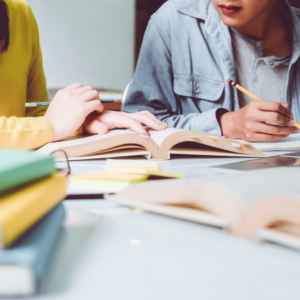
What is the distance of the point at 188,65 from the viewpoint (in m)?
1.24

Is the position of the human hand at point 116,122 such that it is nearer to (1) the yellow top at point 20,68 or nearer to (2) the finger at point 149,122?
(2) the finger at point 149,122

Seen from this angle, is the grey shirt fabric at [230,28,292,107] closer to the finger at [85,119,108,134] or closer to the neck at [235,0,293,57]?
the neck at [235,0,293,57]

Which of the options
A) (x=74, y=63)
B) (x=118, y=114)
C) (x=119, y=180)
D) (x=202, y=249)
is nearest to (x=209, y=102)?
(x=118, y=114)

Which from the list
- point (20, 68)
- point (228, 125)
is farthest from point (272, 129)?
point (20, 68)

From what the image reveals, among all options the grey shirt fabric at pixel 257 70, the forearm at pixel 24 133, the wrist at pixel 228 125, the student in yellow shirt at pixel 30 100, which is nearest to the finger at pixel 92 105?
the student in yellow shirt at pixel 30 100

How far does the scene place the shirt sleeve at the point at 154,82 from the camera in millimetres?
1195

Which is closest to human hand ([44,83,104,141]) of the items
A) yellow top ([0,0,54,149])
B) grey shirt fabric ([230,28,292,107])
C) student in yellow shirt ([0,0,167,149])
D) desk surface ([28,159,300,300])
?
student in yellow shirt ([0,0,167,149])

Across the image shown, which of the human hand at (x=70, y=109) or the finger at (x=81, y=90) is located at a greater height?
the finger at (x=81, y=90)

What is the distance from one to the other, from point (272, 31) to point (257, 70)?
0.61 ft

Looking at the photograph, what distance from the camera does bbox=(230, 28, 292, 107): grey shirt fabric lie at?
1.20 m

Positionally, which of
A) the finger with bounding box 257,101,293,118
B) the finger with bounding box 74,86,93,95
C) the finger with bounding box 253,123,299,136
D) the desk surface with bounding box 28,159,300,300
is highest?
the finger with bounding box 74,86,93,95

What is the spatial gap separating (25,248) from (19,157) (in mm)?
88

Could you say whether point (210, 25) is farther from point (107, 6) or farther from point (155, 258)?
point (107, 6)

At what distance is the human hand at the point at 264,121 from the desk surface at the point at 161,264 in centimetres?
61
